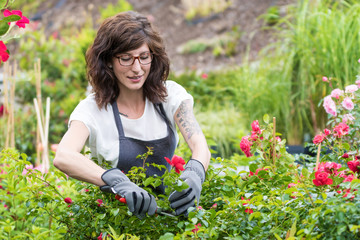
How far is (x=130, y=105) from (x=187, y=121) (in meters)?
0.31

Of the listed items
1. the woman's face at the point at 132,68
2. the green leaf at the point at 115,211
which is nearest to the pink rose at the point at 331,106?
the woman's face at the point at 132,68

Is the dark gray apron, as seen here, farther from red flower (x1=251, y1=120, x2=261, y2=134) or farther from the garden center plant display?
red flower (x1=251, y1=120, x2=261, y2=134)

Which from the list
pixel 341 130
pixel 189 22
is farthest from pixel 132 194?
pixel 189 22

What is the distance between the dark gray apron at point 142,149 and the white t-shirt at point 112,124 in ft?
0.07

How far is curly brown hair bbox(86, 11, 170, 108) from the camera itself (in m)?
2.35

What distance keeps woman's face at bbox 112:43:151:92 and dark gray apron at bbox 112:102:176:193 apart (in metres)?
0.16

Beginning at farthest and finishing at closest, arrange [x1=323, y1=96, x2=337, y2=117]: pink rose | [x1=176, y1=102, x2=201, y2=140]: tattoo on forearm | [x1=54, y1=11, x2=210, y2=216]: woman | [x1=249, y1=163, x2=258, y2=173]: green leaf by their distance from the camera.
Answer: [x1=323, y1=96, x2=337, y2=117]: pink rose, [x1=176, y1=102, x2=201, y2=140]: tattoo on forearm, [x1=54, y1=11, x2=210, y2=216]: woman, [x1=249, y1=163, x2=258, y2=173]: green leaf

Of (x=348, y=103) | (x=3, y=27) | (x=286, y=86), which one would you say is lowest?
(x=286, y=86)

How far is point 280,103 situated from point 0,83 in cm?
348

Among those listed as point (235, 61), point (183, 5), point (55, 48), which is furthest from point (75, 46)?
point (183, 5)

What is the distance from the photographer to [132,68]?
236 centimetres

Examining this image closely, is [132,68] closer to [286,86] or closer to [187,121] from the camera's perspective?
[187,121]

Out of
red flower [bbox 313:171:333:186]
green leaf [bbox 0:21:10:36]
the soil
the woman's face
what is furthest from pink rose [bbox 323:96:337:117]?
the soil

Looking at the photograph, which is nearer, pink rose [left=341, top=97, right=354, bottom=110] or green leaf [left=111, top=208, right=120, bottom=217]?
green leaf [left=111, top=208, right=120, bottom=217]
